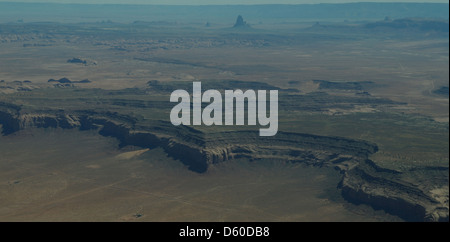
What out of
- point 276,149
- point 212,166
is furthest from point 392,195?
point 212,166

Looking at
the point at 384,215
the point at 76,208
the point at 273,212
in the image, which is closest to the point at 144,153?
the point at 76,208

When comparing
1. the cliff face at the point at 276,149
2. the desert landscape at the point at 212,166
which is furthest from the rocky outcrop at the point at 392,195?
the desert landscape at the point at 212,166

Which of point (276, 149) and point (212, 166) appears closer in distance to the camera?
point (212, 166)

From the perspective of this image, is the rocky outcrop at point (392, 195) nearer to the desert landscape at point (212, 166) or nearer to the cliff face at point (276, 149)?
the cliff face at point (276, 149)

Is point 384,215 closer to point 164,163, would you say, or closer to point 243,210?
point 243,210

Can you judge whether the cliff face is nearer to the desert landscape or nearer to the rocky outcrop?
the rocky outcrop

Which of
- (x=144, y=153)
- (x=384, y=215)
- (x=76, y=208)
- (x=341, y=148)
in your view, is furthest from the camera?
(x=144, y=153)

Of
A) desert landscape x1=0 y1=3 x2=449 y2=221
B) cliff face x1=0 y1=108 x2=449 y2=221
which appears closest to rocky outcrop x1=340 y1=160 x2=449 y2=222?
cliff face x1=0 y1=108 x2=449 y2=221

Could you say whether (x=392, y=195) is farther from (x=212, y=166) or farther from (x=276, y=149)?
(x=212, y=166)
